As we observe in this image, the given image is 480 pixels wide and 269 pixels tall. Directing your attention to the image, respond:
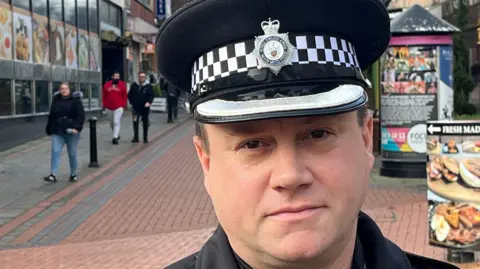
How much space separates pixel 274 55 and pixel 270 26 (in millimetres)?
66

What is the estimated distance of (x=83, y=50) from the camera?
2216cm

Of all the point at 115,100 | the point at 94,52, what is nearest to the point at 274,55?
the point at 115,100

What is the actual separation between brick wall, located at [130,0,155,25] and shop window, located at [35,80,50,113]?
1526 centimetres

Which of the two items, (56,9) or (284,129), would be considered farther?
(56,9)

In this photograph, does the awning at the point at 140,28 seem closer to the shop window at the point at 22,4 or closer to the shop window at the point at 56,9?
the shop window at the point at 56,9

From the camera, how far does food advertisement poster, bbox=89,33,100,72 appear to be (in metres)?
23.2

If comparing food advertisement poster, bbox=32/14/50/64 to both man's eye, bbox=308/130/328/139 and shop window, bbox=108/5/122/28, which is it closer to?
shop window, bbox=108/5/122/28

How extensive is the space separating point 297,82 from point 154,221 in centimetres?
689

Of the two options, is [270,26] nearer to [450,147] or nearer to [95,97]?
[450,147]

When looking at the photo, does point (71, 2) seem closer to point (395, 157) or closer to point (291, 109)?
point (395, 157)

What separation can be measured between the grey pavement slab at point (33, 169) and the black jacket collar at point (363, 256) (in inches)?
287

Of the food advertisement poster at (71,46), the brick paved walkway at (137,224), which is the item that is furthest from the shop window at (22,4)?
the brick paved walkway at (137,224)

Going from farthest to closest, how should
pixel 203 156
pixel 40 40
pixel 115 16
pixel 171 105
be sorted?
pixel 115 16
pixel 171 105
pixel 40 40
pixel 203 156

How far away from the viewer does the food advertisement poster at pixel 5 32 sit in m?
14.6
